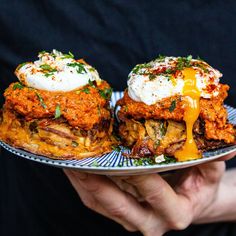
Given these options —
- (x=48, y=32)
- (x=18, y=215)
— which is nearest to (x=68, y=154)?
(x=48, y=32)

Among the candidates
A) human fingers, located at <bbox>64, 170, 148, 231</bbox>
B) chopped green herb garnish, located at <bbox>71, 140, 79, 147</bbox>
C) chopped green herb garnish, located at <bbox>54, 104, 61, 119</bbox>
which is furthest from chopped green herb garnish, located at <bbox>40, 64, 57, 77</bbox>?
human fingers, located at <bbox>64, 170, 148, 231</bbox>

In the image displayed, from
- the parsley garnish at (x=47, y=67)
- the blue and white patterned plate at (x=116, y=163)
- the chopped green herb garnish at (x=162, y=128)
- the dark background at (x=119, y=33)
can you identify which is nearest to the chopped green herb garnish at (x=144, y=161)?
the blue and white patterned plate at (x=116, y=163)

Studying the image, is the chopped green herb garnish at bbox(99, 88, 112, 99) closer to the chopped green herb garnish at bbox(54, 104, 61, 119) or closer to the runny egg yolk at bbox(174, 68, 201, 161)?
the chopped green herb garnish at bbox(54, 104, 61, 119)

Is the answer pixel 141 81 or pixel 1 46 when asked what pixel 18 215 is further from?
pixel 141 81

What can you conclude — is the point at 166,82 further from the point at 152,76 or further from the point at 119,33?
the point at 119,33

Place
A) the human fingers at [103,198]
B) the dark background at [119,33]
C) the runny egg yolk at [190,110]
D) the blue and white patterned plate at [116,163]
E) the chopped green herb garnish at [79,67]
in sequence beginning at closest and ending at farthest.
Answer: the blue and white patterned plate at [116,163] < the runny egg yolk at [190,110] < the chopped green herb garnish at [79,67] < the human fingers at [103,198] < the dark background at [119,33]

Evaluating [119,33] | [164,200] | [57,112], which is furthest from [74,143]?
[119,33]

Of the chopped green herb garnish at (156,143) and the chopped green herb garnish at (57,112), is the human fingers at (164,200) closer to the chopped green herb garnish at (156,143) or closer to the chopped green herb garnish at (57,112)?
the chopped green herb garnish at (156,143)
